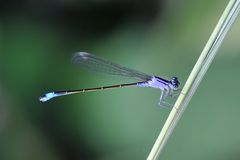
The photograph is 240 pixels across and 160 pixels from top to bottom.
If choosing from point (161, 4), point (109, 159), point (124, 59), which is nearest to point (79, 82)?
point (124, 59)

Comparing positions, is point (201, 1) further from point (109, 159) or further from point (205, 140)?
point (109, 159)

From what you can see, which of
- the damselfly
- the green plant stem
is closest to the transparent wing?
the damselfly

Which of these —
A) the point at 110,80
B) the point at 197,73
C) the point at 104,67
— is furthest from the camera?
the point at 110,80

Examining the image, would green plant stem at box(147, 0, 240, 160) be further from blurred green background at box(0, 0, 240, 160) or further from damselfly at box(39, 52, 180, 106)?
blurred green background at box(0, 0, 240, 160)

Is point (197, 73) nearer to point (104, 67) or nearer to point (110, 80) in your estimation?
point (104, 67)

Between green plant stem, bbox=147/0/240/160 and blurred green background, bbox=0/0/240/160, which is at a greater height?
green plant stem, bbox=147/0/240/160

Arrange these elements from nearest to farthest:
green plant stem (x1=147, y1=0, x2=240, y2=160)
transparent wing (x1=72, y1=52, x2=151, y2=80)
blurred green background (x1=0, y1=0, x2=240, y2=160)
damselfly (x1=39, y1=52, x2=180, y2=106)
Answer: green plant stem (x1=147, y1=0, x2=240, y2=160) < damselfly (x1=39, y1=52, x2=180, y2=106) < transparent wing (x1=72, y1=52, x2=151, y2=80) < blurred green background (x1=0, y1=0, x2=240, y2=160)

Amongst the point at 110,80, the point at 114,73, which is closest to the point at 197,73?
the point at 114,73
